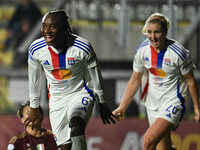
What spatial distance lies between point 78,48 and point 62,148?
1.07 metres

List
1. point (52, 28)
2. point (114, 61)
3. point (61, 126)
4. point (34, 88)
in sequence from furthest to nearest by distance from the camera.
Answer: point (114, 61) < point (34, 88) < point (61, 126) < point (52, 28)

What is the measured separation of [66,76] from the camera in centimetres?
648

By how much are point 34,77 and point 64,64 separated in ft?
1.42

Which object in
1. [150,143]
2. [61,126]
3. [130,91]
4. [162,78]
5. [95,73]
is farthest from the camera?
[130,91]

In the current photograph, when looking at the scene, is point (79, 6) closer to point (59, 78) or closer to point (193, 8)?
point (193, 8)

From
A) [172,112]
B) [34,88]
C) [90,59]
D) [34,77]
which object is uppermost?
[90,59]

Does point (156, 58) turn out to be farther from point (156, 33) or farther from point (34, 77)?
point (34, 77)

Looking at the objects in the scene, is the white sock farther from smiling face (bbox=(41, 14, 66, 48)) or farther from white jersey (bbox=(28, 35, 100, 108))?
smiling face (bbox=(41, 14, 66, 48))

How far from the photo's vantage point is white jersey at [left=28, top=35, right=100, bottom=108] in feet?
20.9

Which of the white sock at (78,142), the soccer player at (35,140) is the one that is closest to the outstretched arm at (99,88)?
the white sock at (78,142)

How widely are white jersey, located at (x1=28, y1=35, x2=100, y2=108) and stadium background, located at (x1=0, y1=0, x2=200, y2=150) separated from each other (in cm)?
319

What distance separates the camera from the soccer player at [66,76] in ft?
20.8

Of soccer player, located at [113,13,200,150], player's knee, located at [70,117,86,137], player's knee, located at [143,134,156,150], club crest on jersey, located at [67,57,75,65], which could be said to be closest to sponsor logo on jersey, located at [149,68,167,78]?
soccer player, located at [113,13,200,150]

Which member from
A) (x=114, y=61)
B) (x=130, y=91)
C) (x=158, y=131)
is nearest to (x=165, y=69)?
(x=130, y=91)
